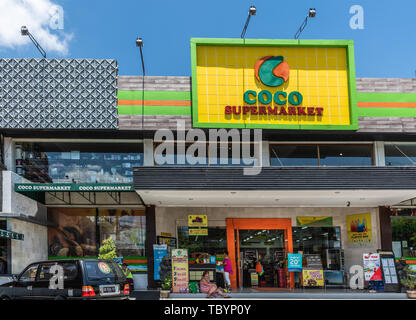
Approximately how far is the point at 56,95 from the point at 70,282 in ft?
32.9

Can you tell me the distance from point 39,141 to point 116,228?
4.69 metres

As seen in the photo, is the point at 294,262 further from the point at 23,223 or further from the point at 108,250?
the point at 23,223

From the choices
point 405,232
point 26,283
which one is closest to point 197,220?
point 405,232

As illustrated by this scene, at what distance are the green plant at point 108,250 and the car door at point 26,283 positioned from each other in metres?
6.64

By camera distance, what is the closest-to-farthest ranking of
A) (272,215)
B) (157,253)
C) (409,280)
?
1. (409,280)
2. (157,253)
3. (272,215)

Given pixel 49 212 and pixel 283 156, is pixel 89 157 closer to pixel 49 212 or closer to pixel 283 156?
pixel 49 212

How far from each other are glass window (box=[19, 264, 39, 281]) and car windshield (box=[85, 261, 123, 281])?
1613 millimetres

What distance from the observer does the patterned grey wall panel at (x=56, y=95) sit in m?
19.1

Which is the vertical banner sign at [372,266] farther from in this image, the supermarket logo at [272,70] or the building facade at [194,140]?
the supermarket logo at [272,70]

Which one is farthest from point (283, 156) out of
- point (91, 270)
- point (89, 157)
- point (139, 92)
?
point (91, 270)

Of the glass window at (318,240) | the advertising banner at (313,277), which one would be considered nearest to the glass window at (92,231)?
the advertising banner at (313,277)

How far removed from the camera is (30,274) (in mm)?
12102

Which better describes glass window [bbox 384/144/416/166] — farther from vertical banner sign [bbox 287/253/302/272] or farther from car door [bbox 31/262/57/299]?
car door [bbox 31/262/57/299]

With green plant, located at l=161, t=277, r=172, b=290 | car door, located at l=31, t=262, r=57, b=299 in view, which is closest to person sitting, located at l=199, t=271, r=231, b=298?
green plant, located at l=161, t=277, r=172, b=290
